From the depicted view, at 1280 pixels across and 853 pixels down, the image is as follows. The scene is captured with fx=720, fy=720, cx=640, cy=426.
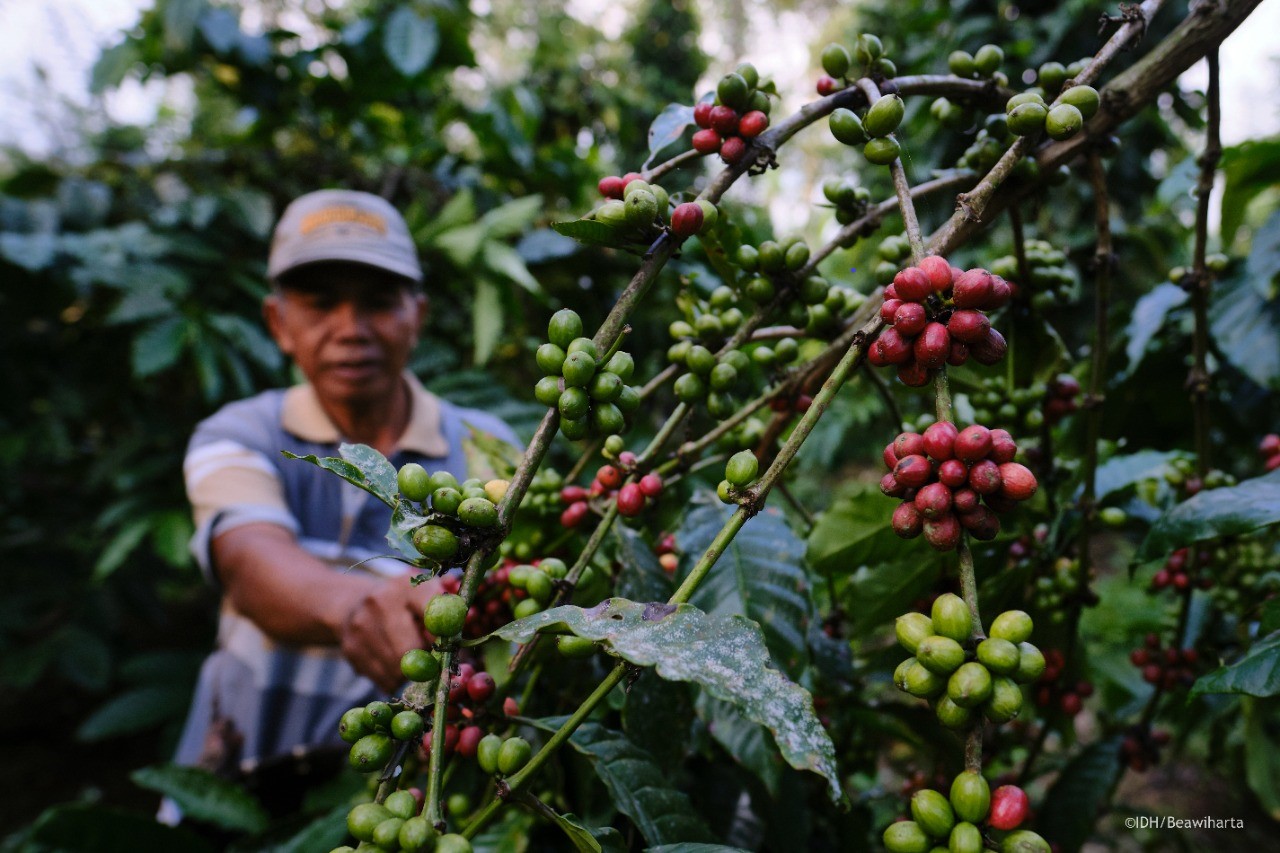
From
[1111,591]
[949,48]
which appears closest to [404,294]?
[949,48]

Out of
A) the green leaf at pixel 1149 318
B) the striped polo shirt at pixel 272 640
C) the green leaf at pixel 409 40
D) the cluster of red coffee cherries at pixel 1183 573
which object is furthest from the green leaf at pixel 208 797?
the green leaf at pixel 409 40

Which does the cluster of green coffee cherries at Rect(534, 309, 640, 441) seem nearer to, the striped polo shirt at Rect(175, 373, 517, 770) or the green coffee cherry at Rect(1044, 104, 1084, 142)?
the green coffee cherry at Rect(1044, 104, 1084, 142)

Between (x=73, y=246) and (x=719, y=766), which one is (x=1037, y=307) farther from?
(x=73, y=246)

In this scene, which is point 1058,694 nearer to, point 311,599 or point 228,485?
point 311,599

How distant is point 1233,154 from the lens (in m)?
1.04

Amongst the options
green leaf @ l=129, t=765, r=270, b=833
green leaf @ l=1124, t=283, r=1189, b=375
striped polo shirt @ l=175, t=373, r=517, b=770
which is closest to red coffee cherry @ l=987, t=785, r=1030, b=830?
green leaf @ l=1124, t=283, r=1189, b=375

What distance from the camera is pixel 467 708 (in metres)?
0.59

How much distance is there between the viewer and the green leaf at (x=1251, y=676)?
0.57m

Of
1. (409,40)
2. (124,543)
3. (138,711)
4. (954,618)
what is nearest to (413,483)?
(954,618)

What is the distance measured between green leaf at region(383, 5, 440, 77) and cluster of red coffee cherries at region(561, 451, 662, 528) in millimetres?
2266

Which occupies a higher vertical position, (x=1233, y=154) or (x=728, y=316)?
(x=1233, y=154)

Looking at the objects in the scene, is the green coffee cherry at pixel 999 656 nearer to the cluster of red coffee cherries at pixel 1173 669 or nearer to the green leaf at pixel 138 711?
the cluster of red coffee cherries at pixel 1173 669

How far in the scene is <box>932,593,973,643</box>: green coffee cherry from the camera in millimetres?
407

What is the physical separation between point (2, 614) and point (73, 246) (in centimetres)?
162
